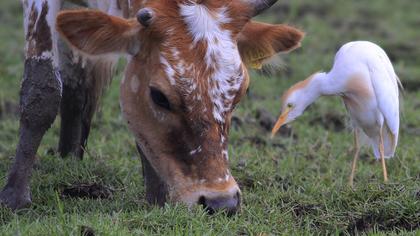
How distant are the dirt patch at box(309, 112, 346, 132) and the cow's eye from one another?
138 inches

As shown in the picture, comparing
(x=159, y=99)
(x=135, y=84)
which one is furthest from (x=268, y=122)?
(x=159, y=99)

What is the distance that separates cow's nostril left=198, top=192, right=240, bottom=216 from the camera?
475 centimetres

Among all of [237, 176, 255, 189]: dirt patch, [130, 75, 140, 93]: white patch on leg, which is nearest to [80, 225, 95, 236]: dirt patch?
[130, 75, 140, 93]: white patch on leg

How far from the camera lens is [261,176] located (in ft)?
20.6

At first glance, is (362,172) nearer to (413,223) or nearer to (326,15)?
(413,223)

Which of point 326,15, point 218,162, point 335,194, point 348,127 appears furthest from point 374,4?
point 218,162

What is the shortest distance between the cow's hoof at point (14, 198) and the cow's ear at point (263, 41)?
148 cm

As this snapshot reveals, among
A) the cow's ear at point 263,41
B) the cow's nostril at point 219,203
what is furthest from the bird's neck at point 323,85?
the cow's nostril at point 219,203

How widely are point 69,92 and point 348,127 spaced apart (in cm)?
223

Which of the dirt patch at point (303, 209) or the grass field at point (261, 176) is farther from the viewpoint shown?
the dirt patch at point (303, 209)

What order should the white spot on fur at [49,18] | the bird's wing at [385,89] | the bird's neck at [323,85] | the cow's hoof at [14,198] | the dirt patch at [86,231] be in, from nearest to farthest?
the dirt patch at [86,231], the cow's hoof at [14,198], the white spot on fur at [49,18], the bird's wing at [385,89], the bird's neck at [323,85]

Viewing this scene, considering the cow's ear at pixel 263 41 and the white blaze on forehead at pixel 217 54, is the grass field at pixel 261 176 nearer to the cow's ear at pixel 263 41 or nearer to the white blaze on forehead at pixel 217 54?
the white blaze on forehead at pixel 217 54

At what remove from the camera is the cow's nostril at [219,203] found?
475 cm

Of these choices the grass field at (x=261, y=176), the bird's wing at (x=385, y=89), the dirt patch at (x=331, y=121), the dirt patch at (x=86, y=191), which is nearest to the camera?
the grass field at (x=261, y=176)
